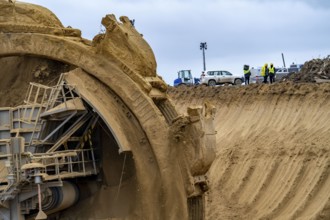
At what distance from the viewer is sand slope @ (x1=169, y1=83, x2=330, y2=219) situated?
1639cm

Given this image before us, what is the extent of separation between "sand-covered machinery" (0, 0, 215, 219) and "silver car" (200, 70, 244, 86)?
65.2 feet

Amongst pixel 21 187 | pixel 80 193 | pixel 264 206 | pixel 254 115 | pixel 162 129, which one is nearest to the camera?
pixel 21 187

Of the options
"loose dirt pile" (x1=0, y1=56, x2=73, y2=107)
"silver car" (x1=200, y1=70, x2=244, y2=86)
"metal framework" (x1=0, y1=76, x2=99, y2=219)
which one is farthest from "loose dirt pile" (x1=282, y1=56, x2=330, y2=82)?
"metal framework" (x1=0, y1=76, x2=99, y2=219)

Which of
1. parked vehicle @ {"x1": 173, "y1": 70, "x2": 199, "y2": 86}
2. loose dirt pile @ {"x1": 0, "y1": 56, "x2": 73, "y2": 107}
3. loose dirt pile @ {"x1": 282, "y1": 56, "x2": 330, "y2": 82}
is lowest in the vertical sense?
loose dirt pile @ {"x1": 0, "y1": 56, "x2": 73, "y2": 107}

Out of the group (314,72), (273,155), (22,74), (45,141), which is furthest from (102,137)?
(314,72)

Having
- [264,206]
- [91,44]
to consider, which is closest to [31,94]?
[91,44]

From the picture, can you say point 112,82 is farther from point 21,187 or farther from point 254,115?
point 254,115

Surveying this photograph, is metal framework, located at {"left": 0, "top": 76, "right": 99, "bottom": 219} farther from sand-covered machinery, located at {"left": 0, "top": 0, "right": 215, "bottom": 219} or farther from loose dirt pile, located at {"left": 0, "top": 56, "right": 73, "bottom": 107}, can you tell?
loose dirt pile, located at {"left": 0, "top": 56, "right": 73, "bottom": 107}

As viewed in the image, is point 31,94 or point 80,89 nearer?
point 80,89

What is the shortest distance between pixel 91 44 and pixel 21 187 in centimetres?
276

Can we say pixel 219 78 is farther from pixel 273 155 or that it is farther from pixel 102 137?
pixel 102 137

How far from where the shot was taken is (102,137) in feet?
37.2

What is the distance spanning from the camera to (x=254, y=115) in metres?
20.0

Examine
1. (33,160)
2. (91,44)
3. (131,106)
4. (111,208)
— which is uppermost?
(91,44)
